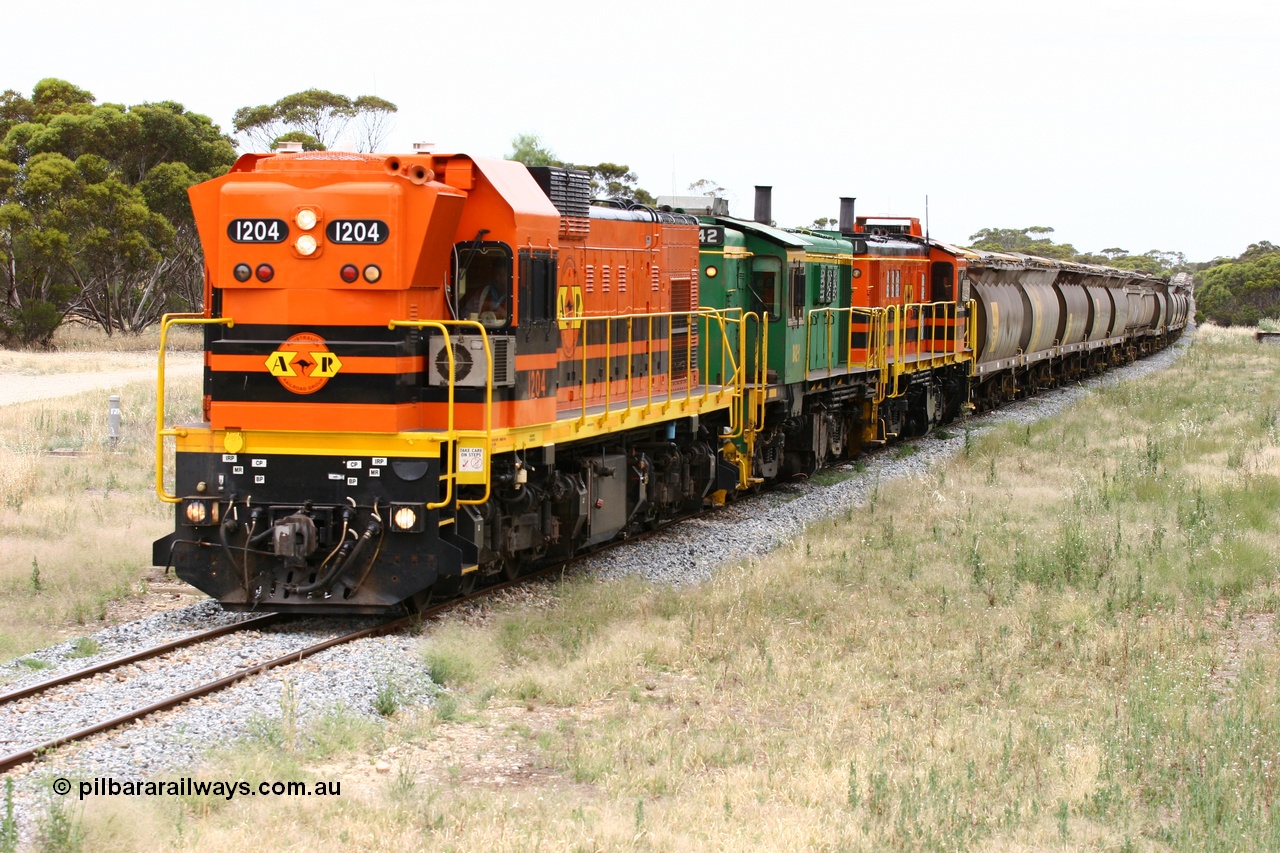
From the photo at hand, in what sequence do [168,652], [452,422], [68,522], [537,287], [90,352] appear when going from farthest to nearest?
[90,352], [68,522], [537,287], [452,422], [168,652]

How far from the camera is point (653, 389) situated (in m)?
14.5

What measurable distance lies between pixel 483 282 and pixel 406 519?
79.0 inches

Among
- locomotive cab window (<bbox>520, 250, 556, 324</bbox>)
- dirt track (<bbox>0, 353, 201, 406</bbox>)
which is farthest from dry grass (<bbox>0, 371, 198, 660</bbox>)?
dirt track (<bbox>0, 353, 201, 406</bbox>)

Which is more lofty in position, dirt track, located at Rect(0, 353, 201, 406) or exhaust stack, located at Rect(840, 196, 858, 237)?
exhaust stack, located at Rect(840, 196, 858, 237)

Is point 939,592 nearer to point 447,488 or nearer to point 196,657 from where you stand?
point 447,488

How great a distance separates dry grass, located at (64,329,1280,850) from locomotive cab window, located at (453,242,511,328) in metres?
2.37

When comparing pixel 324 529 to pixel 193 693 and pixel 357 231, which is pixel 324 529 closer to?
pixel 193 693

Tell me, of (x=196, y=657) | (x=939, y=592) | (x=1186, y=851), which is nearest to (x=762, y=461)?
(x=939, y=592)

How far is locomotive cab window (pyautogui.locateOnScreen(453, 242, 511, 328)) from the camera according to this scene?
10.5m

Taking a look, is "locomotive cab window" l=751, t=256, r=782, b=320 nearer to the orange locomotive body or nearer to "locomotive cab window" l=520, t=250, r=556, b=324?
"locomotive cab window" l=520, t=250, r=556, b=324

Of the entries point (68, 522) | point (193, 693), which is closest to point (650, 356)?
point (193, 693)

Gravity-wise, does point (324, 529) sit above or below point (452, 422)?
below

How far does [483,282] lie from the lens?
1061 centimetres

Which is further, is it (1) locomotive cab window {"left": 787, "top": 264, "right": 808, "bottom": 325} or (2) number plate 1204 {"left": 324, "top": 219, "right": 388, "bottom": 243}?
(1) locomotive cab window {"left": 787, "top": 264, "right": 808, "bottom": 325}
